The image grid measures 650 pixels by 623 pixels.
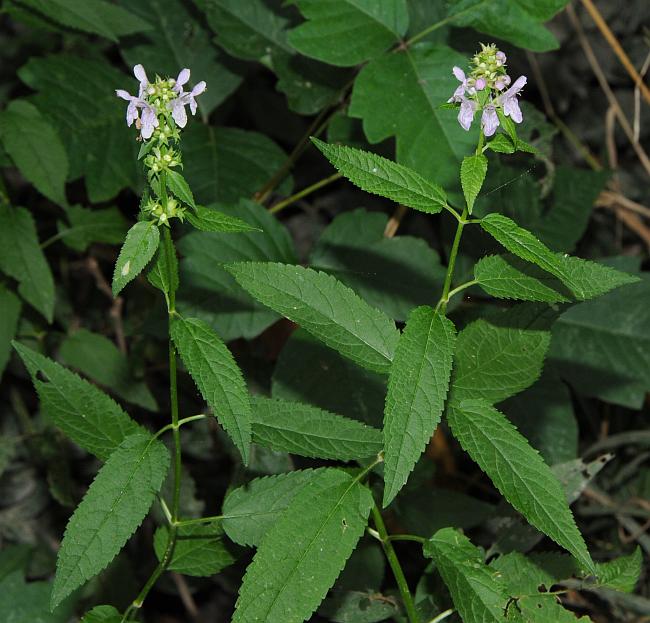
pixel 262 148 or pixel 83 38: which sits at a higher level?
pixel 83 38

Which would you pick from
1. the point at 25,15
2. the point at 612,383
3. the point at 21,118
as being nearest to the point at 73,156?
the point at 21,118

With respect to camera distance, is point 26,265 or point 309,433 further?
point 26,265

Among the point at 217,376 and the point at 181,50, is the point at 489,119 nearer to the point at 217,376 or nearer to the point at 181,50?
the point at 217,376

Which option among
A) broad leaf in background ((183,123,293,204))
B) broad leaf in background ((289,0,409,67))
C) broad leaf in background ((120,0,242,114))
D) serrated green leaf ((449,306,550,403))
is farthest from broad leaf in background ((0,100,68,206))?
serrated green leaf ((449,306,550,403))

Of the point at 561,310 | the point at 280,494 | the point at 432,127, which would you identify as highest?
the point at 432,127

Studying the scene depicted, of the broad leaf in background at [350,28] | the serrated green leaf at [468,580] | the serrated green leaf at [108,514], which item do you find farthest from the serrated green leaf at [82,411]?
the broad leaf in background at [350,28]

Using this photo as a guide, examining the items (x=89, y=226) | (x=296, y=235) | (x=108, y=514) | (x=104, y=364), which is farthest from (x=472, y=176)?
(x=296, y=235)

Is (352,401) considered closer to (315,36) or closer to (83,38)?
(315,36)

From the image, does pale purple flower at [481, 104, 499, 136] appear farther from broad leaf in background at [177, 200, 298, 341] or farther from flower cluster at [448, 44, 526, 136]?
broad leaf in background at [177, 200, 298, 341]
